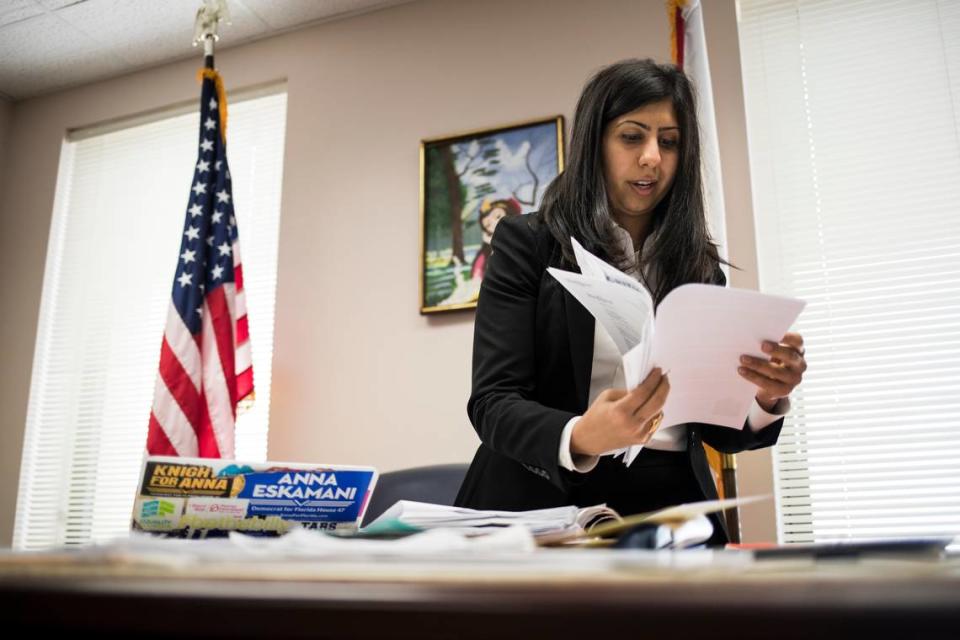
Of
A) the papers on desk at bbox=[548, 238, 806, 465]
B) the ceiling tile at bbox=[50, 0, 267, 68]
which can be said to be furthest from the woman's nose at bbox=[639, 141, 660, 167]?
the ceiling tile at bbox=[50, 0, 267, 68]

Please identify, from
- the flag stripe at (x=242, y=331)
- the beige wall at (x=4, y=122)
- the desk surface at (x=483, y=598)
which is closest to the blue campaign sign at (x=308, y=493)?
the desk surface at (x=483, y=598)

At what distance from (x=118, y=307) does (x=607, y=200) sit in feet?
9.04

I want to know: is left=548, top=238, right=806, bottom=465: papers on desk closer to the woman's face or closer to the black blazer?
the black blazer

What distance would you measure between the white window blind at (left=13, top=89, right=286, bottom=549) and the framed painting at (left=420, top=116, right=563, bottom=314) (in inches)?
28.8

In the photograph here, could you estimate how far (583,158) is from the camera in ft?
4.32

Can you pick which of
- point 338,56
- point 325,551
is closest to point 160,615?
point 325,551

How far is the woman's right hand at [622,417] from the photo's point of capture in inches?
34.2

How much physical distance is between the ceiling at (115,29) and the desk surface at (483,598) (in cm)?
314

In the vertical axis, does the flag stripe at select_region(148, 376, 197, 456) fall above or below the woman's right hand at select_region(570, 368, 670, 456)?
above

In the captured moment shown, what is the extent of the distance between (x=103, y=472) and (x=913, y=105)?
3269 millimetres

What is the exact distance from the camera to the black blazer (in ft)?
3.61

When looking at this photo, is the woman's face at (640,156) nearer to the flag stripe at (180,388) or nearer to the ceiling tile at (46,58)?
the flag stripe at (180,388)

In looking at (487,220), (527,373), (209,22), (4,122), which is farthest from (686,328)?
(4,122)

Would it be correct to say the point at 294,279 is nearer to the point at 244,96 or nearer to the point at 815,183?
the point at 244,96
